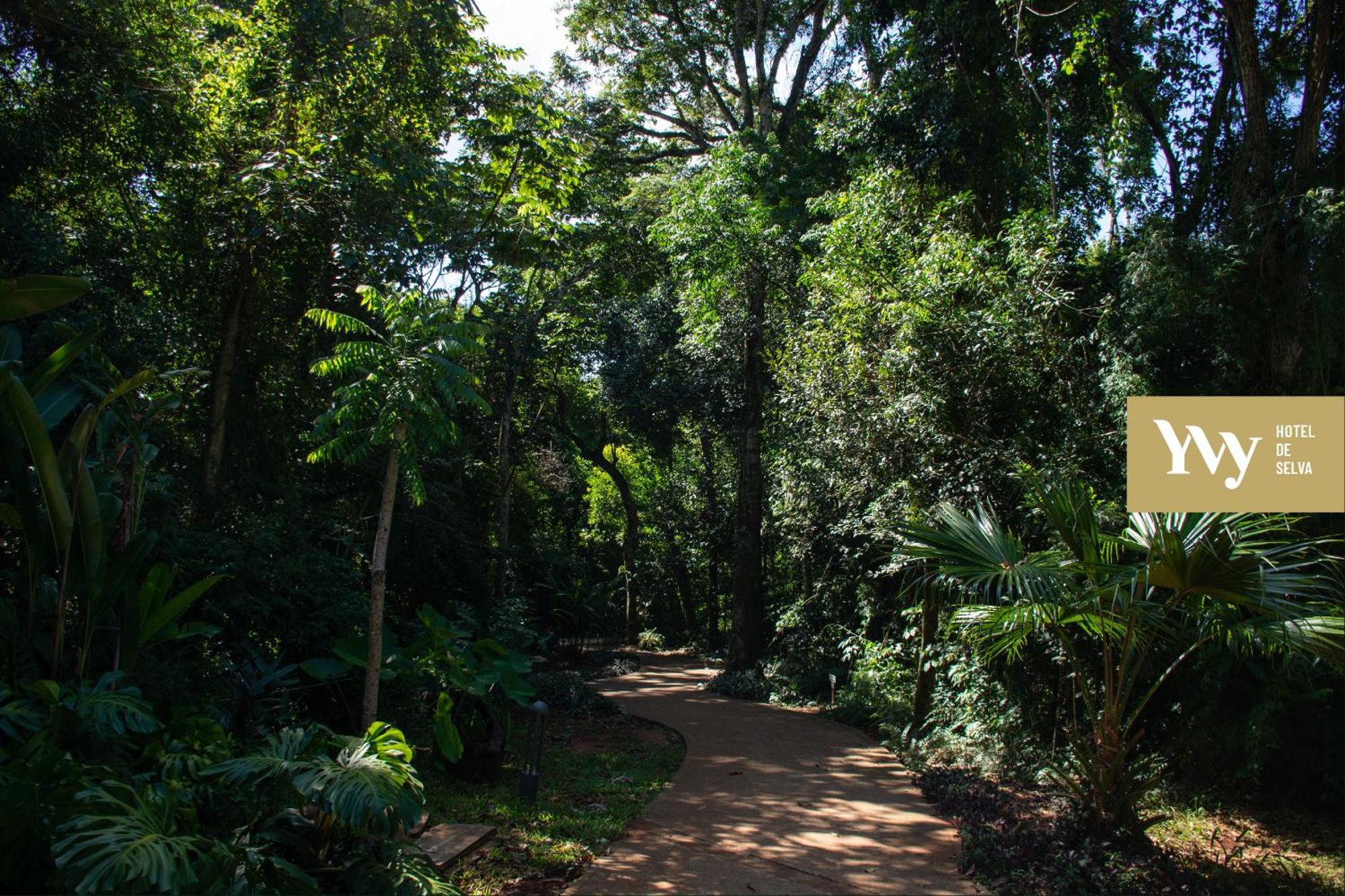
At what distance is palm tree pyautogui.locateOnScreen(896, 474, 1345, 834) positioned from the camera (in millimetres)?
4434

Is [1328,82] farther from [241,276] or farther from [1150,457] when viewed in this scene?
[241,276]

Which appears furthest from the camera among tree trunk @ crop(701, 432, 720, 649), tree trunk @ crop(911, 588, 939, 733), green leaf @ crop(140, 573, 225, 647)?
tree trunk @ crop(701, 432, 720, 649)

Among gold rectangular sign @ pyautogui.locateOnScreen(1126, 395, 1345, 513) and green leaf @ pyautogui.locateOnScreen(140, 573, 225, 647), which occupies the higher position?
gold rectangular sign @ pyautogui.locateOnScreen(1126, 395, 1345, 513)

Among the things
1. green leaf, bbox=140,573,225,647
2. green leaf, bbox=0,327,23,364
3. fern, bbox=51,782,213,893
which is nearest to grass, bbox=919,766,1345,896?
fern, bbox=51,782,213,893

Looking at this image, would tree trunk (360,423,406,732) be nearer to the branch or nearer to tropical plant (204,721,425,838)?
tropical plant (204,721,425,838)

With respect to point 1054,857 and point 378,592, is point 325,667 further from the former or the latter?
point 1054,857

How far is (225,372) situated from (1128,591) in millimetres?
8054

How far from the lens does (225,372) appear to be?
26.8 ft

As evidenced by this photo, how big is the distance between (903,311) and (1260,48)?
13.1 feet

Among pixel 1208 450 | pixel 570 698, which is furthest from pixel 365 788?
pixel 570 698

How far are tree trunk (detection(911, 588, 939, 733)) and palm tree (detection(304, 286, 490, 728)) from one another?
603 centimetres

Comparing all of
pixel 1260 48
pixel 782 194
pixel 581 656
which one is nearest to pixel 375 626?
pixel 1260 48

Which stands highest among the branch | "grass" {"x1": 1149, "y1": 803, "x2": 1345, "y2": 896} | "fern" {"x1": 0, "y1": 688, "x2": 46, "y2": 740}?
the branch

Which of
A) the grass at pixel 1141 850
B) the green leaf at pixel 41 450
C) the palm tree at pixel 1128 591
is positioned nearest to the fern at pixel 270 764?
the green leaf at pixel 41 450
